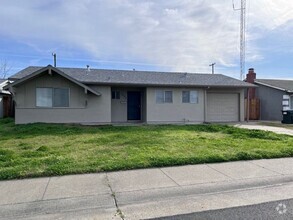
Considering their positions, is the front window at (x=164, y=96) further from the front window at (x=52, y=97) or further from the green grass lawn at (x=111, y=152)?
the green grass lawn at (x=111, y=152)

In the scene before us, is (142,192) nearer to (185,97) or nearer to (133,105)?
(185,97)

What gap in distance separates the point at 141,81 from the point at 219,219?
14.4 m

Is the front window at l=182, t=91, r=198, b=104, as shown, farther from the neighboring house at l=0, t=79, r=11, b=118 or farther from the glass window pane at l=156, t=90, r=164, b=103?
the neighboring house at l=0, t=79, r=11, b=118

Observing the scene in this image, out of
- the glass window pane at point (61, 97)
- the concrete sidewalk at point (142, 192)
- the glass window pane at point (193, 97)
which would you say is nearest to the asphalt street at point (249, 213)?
the concrete sidewalk at point (142, 192)

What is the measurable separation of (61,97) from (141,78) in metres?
5.87

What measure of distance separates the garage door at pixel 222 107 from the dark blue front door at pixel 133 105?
5.32 metres

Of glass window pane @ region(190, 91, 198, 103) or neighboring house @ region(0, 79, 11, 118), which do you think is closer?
glass window pane @ region(190, 91, 198, 103)

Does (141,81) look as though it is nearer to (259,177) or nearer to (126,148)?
(126,148)

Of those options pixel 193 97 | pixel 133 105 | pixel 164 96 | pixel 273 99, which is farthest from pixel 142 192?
pixel 273 99

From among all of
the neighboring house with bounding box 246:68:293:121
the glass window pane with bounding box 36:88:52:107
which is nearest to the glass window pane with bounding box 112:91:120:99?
the glass window pane with bounding box 36:88:52:107

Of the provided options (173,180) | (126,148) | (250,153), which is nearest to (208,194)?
(173,180)

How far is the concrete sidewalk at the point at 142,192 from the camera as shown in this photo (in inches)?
167

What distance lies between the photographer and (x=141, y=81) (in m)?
17.8

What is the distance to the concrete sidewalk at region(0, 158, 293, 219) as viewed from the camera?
4.24m
